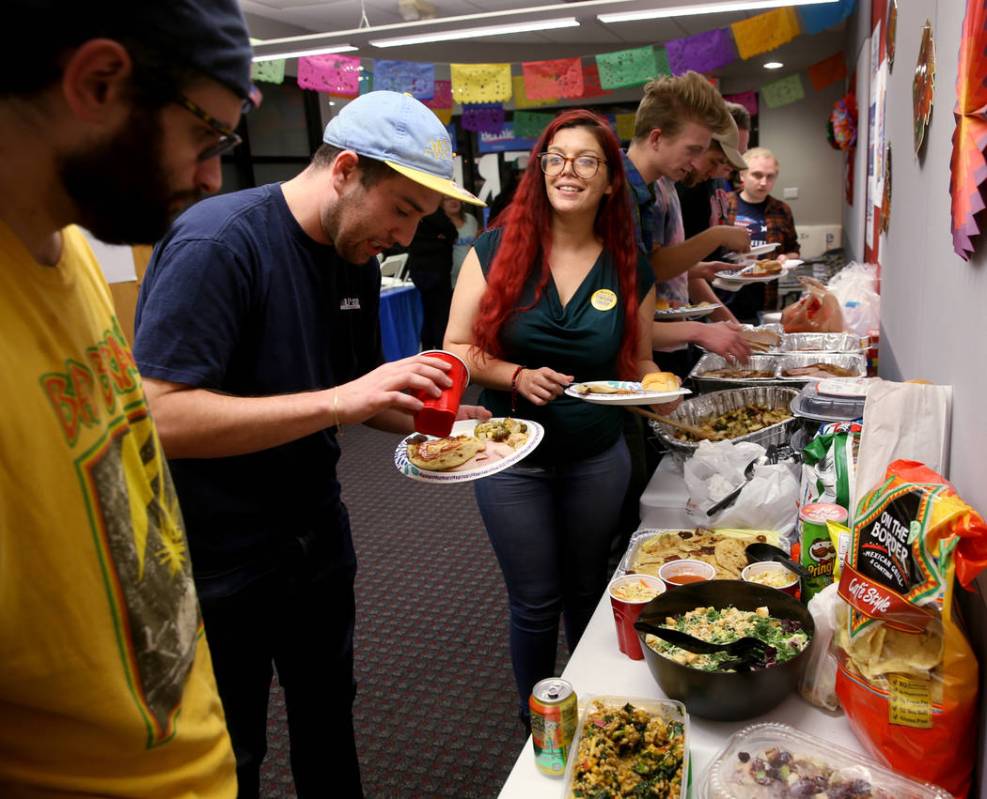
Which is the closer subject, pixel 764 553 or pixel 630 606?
pixel 630 606

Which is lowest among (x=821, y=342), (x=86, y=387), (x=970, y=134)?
(x=821, y=342)

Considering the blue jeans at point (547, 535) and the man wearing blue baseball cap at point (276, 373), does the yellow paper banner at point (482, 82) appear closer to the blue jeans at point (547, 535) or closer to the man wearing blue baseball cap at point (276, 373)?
the blue jeans at point (547, 535)

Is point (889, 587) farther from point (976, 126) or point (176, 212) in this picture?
point (176, 212)

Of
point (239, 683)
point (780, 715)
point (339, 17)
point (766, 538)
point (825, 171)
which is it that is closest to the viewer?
point (780, 715)

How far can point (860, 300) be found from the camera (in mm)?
3361

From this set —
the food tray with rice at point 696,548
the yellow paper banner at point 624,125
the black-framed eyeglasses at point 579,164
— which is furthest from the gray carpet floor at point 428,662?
the yellow paper banner at point 624,125

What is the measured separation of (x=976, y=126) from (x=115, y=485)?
1169mm

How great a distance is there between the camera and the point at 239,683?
1.39 m

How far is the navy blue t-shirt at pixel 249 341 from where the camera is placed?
117cm

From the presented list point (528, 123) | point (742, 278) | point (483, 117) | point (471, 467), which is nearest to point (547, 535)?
point (471, 467)

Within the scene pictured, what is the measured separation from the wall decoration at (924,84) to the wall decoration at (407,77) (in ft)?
18.2

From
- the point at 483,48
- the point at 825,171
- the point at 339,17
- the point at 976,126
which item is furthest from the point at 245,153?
the point at 976,126

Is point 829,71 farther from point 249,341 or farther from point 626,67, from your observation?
point 249,341

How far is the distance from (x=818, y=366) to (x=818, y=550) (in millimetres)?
1502
